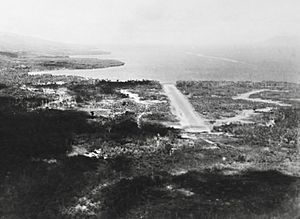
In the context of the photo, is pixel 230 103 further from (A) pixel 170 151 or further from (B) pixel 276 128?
(A) pixel 170 151

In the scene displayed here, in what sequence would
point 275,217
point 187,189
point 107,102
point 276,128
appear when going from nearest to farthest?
1. point 275,217
2. point 187,189
3. point 276,128
4. point 107,102

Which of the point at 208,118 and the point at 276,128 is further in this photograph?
the point at 208,118

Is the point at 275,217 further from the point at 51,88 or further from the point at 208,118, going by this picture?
the point at 51,88

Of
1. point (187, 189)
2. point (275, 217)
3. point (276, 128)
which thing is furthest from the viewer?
point (276, 128)

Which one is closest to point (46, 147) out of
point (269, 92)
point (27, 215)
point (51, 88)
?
point (27, 215)

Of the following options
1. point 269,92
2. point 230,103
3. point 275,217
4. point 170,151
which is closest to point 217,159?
point 170,151

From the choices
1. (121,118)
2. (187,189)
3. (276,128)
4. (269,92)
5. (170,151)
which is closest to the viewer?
(187,189)
